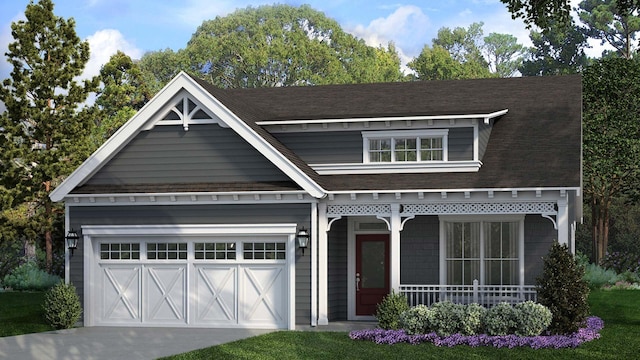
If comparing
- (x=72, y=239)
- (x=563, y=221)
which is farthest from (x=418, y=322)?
(x=72, y=239)

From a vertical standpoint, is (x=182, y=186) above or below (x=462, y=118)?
below

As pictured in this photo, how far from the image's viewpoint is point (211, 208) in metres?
22.5

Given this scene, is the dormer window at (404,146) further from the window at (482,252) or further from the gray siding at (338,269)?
the gray siding at (338,269)

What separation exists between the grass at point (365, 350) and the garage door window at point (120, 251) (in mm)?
4523

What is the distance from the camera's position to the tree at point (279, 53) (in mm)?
60625

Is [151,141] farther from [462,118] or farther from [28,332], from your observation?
[462,118]

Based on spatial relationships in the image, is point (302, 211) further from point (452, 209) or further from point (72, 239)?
point (72, 239)

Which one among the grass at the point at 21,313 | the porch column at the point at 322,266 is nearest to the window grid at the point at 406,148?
the porch column at the point at 322,266

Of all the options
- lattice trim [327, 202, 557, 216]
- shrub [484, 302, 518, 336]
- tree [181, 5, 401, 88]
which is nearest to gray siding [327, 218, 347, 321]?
lattice trim [327, 202, 557, 216]

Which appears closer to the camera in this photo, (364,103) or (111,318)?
(111,318)

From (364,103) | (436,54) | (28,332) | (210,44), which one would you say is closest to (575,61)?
(436,54)

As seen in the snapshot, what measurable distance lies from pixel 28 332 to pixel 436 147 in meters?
10.5

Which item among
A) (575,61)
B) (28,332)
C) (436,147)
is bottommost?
(28,332)

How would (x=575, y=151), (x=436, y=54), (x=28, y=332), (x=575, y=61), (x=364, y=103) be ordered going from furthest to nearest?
(x=436, y=54) → (x=575, y=61) → (x=364, y=103) → (x=575, y=151) → (x=28, y=332)
